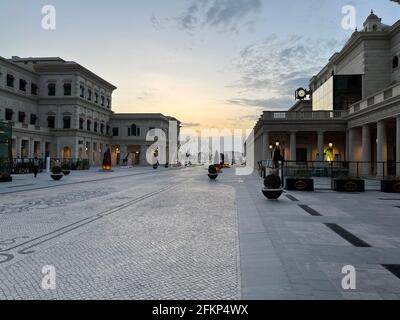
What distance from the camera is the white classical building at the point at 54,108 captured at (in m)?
60.9

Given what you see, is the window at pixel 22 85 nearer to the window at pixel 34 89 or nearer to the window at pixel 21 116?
the window at pixel 34 89

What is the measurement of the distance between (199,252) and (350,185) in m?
16.7

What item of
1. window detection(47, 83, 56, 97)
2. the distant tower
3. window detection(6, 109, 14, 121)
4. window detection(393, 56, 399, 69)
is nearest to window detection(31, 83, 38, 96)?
window detection(47, 83, 56, 97)

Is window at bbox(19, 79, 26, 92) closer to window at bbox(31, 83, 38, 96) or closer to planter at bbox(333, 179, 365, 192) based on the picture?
window at bbox(31, 83, 38, 96)

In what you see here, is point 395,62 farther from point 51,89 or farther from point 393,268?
point 51,89

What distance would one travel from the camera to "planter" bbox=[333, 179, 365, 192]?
823 inches

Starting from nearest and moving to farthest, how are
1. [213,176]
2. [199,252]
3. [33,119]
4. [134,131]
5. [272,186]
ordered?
[199,252]
[272,186]
[213,176]
[33,119]
[134,131]

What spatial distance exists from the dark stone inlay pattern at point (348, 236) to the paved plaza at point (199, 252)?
2 cm

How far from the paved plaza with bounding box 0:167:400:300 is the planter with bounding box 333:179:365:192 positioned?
8007mm

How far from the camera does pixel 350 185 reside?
20969mm

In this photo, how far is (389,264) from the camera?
634 centimetres

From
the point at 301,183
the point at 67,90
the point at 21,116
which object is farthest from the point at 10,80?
the point at 301,183
